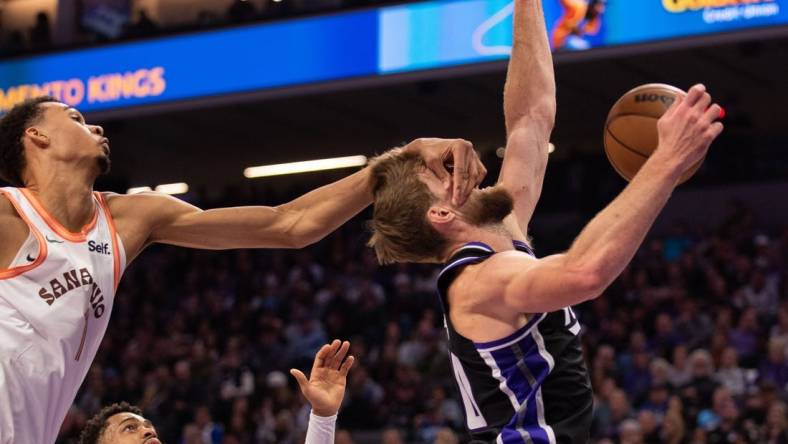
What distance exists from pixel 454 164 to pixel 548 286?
0.67 m

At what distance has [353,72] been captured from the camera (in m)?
12.7

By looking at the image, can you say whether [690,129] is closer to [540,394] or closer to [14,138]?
[540,394]

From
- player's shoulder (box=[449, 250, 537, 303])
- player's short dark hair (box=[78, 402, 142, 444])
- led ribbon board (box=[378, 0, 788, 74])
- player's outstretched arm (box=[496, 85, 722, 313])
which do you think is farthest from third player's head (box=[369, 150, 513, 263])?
led ribbon board (box=[378, 0, 788, 74])

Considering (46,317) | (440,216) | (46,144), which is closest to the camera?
(440,216)

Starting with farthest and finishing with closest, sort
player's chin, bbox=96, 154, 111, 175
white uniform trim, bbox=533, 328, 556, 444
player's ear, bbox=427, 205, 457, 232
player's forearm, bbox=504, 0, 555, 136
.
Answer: player's forearm, bbox=504, 0, 555, 136 → player's chin, bbox=96, 154, 111, 175 → player's ear, bbox=427, 205, 457, 232 → white uniform trim, bbox=533, 328, 556, 444

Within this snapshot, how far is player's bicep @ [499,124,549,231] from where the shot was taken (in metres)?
3.71

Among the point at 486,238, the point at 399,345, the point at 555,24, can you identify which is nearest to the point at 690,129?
the point at 486,238

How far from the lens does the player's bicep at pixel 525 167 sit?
3709 millimetres

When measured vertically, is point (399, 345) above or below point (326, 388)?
below

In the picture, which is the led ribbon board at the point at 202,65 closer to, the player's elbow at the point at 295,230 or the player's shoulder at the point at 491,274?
the player's elbow at the point at 295,230

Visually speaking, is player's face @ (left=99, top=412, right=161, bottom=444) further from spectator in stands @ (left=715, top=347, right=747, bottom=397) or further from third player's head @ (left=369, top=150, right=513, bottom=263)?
spectator in stands @ (left=715, top=347, right=747, bottom=397)

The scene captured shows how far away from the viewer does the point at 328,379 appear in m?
3.97

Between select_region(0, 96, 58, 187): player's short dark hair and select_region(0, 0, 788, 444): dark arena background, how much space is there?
608 cm

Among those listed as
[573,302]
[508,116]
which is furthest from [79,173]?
[573,302]
